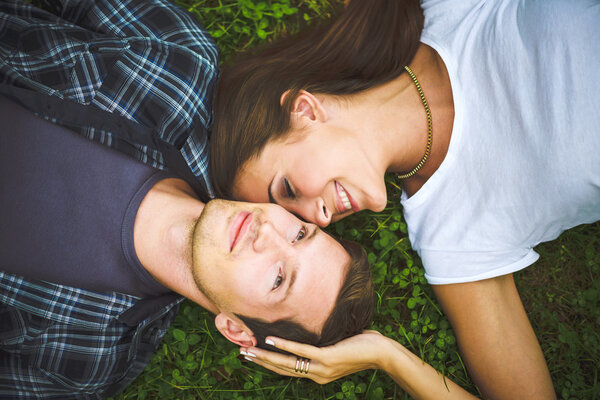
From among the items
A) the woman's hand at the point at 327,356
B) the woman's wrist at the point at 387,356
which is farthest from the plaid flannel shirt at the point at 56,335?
the woman's wrist at the point at 387,356

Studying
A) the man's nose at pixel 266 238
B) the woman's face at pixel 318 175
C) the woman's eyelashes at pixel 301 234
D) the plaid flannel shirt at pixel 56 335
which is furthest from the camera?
the plaid flannel shirt at pixel 56 335

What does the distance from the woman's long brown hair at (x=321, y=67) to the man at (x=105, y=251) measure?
47 cm

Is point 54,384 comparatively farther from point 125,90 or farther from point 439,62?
point 439,62

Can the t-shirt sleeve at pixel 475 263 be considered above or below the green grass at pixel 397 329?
above

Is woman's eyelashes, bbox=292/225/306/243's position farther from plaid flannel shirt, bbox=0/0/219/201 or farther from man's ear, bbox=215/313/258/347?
plaid flannel shirt, bbox=0/0/219/201

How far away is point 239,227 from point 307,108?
2.84 ft

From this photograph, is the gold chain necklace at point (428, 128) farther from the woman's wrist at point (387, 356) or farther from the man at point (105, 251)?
the woman's wrist at point (387, 356)

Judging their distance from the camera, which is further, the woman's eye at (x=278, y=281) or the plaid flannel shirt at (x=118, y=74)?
the plaid flannel shirt at (x=118, y=74)

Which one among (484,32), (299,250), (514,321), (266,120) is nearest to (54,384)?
(299,250)

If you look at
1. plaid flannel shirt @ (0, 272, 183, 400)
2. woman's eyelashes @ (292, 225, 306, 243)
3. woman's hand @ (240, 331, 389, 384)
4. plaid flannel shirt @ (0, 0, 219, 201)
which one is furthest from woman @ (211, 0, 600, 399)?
plaid flannel shirt @ (0, 272, 183, 400)

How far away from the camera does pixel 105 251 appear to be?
8.77ft

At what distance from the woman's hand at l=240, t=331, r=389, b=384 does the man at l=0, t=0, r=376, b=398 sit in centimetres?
10

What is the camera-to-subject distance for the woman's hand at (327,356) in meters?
2.61

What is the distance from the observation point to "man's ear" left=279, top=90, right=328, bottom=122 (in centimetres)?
260
